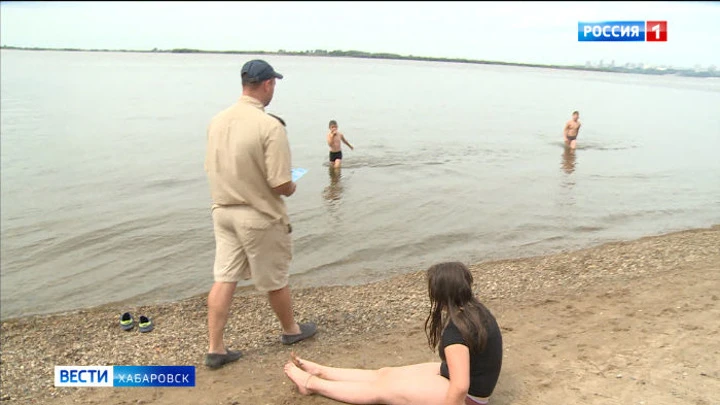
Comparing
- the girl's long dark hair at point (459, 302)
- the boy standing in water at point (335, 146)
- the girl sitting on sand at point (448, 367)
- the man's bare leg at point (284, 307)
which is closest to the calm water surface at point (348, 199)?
the boy standing in water at point (335, 146)

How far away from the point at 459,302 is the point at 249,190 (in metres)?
1.78

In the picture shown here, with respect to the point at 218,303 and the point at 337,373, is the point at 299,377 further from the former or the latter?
the point at 218,303

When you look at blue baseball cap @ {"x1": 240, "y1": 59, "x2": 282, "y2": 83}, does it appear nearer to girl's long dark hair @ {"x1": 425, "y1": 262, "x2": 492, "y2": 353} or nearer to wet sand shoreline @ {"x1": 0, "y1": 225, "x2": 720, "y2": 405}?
girl's long dark hair @ {"x1": 425, "y1": 262, "x2": 492, "y2": 353}

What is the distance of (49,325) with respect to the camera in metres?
6.30

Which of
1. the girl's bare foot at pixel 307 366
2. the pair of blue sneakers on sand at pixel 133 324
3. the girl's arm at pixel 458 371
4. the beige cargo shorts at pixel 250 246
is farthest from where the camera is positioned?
the pair of blue sneakers on sand at pixel 133 324

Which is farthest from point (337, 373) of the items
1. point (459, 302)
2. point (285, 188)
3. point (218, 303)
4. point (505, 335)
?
point (505, 335)

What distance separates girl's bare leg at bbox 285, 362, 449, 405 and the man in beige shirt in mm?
812

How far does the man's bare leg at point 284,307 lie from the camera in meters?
4.43

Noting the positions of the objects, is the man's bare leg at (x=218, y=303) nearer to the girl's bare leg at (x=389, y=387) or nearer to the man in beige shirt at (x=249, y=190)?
the man in beige shirt at (x=249, y=190)

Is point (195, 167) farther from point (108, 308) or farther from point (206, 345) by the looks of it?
point (206, 345)

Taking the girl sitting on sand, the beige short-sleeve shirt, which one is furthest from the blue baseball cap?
the girl sitting on sand

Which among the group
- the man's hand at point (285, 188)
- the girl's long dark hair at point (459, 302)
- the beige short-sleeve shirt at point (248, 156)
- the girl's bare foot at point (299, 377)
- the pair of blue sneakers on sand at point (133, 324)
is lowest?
the pair of blue sneakers on sand at point (133, 324)

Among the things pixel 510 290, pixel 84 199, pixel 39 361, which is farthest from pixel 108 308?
pixel 84 199

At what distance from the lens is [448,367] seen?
3.06 m
